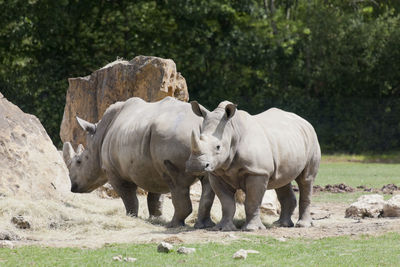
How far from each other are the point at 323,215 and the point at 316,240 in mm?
3653

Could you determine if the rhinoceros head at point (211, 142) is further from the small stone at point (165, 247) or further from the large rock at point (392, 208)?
the large rock at point (392, 208)

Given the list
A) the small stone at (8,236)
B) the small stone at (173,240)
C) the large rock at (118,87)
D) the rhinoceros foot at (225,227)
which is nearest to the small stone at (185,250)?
the small stone at (173,240)

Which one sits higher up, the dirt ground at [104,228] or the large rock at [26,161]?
the large rock at [26,161]

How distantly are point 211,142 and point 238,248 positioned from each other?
4.85 feet

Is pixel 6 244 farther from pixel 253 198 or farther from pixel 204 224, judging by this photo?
pixel 253 198

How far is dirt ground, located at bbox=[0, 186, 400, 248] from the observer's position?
8477 mm

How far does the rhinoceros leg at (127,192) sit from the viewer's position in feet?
35.9

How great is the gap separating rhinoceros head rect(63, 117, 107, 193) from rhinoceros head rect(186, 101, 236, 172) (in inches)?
118

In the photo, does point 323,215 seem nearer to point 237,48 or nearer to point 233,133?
point 233,133

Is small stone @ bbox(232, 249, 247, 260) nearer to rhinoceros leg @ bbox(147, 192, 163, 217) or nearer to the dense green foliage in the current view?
rhinoceros leg @ bbox(147, 192, 163, 217)

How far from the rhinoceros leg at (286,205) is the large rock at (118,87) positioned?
12.0ft

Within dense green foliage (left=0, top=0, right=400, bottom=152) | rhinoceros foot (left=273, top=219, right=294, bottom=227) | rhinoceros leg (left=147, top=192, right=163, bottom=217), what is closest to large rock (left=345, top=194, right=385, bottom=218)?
rhinoceros foot (left=273, top=219, right=294, bottom=227)

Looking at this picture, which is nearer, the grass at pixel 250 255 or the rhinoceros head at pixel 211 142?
the grass at pixel 250 255

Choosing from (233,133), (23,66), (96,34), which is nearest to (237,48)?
(96,34)
